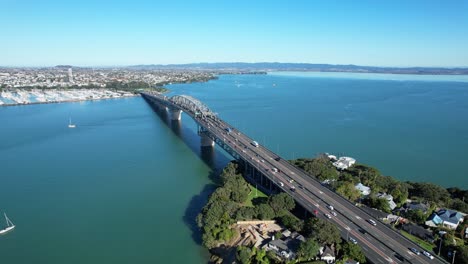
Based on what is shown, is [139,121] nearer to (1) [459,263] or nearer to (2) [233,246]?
(2) [233,246]

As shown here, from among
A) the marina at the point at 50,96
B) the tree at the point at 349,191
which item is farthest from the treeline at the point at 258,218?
the marina at the point at 50,96

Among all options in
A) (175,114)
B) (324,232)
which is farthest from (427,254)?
(175,114)

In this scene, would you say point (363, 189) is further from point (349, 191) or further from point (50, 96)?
point (50, 96)

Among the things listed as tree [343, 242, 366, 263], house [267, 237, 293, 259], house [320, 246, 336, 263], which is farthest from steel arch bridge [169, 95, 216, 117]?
tree [343, 242, 366, 263]

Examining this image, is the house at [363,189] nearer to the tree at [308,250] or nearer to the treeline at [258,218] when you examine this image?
the treeline at [258,218]

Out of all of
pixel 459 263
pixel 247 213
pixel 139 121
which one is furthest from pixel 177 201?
pixel 139 121
